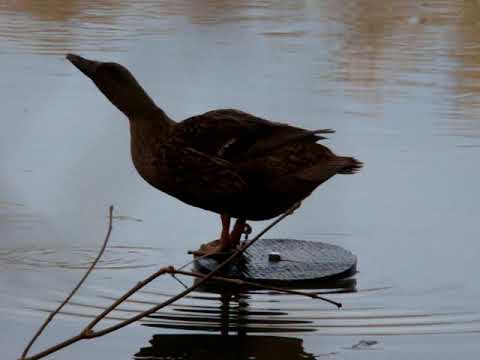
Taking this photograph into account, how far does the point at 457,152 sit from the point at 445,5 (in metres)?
5.19

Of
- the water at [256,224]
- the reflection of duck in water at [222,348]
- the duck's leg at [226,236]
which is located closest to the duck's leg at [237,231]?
the duck's leg at [226,236]

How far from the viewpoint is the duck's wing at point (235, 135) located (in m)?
4.17

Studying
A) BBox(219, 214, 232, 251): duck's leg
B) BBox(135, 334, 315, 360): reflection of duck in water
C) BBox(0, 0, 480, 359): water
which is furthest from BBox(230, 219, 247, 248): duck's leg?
BBox(135, 334, 315, 360): reflection of duck in water

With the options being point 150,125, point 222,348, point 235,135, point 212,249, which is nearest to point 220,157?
point 235,135

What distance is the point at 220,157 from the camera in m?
4.16

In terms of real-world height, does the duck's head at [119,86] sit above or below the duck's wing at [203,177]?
above

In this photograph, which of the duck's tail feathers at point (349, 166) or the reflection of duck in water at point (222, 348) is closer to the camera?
the reflection of duck in water at point (222, 348)

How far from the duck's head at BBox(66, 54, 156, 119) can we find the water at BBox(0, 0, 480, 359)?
0.52 metres

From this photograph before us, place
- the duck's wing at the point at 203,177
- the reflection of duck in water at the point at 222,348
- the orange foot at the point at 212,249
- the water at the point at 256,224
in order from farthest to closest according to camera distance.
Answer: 1. the orange foot at the point at 212,249
2. the duck's wing at the point at 203,177
3. the water at the point at 256,224
4. the reflection of duck in water at the point at 222,348

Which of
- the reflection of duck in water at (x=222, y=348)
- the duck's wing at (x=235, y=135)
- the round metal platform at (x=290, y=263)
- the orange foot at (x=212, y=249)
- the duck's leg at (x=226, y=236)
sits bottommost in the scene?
the reflection of duck in water at (x=222, y=348)

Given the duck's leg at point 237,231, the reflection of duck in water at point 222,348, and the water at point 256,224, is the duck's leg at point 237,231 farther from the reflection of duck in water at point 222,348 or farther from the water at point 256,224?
the reflection of duck in water at point 222,348

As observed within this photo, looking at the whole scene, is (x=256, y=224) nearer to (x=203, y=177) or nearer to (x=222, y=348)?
(x=203, y=177)

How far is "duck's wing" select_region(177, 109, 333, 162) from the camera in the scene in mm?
4168

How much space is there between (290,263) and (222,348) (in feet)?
2.92
